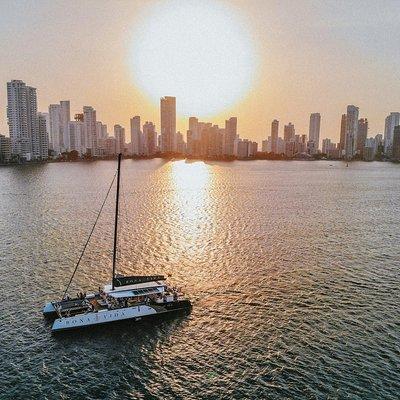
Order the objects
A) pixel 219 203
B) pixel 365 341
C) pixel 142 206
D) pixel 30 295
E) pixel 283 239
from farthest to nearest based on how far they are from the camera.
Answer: pixel 219 203, pixel 142 206, pixel 283 239, pixel 30 295, pixel 365 341

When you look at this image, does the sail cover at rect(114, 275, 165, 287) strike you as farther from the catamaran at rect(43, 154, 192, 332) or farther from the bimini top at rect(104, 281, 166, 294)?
the bimini top at rect(104, 281, 166, 294)

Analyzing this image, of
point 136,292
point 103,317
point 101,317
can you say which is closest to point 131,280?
point 136,292

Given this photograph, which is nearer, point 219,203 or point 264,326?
point 264,326

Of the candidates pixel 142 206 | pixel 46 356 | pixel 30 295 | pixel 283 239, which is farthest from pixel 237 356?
pixel 142 206

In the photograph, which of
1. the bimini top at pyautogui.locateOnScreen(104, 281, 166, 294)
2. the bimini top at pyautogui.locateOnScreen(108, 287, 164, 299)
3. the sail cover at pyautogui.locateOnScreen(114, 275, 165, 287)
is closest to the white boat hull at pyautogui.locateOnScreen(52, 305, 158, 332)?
the bimini top at pyautogui.locateOnScreen(108, 287, 164, 299)

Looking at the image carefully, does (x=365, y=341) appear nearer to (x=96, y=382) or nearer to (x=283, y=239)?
(x=96, y=382)

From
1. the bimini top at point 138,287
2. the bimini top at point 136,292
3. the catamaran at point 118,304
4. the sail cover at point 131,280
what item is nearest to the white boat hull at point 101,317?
the catamaran at point 118,304

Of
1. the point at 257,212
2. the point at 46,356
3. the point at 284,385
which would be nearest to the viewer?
the point at 284,385
